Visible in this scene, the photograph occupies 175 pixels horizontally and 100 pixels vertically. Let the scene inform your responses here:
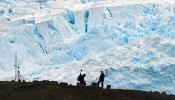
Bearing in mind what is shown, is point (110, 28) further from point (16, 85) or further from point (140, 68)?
point (16, 85)

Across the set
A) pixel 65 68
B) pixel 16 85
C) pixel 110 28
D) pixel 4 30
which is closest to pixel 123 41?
pixel 110 28

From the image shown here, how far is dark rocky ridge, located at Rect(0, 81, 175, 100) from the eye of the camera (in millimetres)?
30094

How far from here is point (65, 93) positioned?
30.4 meters

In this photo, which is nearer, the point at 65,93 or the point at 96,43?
the point at 65,93

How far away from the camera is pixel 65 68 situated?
538 ft

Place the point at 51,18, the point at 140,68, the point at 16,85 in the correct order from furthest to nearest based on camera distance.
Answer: the point at 51,18, the point at 140,68, the point at 16,85

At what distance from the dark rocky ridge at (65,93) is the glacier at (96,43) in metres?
117

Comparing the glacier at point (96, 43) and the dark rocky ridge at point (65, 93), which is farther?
the glacier at point (96, 43)

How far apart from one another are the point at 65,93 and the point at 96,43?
135159 mm

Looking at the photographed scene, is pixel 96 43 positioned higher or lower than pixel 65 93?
higher

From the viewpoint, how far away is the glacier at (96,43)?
154 metres

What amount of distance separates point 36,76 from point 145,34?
28.7 meters

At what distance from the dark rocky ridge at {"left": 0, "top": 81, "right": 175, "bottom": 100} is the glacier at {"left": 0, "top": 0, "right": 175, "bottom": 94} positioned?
117 m

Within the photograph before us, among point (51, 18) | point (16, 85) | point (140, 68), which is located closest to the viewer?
point (16, 85)
